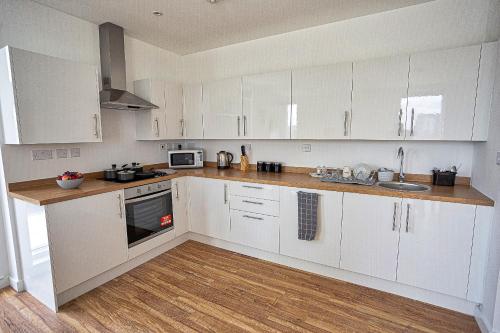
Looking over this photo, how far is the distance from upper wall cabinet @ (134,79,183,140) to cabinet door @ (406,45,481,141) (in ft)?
8.77

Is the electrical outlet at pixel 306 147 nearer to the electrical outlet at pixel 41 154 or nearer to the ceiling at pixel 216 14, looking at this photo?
the ceiling at pixel 216 14

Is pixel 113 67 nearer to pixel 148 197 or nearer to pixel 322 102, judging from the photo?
pixel 148 197

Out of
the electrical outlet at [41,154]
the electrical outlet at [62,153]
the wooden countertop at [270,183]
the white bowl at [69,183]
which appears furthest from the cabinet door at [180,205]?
the electrical outlet at [41,154]

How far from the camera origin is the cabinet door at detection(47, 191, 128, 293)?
189cm

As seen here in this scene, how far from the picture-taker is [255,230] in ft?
8.84

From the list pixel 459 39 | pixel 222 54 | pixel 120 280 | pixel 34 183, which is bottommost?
pixel 120 280

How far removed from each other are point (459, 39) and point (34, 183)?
4.02 metres

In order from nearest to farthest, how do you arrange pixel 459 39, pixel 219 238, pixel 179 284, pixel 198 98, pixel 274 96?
pixel 459 39 < pixel 179 284 < pixel 274 96 < pixel 219 238 < pixel 198 98

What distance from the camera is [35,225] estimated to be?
1899 mm

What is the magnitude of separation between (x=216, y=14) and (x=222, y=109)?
1.04m

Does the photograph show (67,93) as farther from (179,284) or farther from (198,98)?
(179,284)

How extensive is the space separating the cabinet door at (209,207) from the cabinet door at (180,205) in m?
0.06

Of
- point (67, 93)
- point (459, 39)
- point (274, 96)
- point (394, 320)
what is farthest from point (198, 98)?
point (394, 320)

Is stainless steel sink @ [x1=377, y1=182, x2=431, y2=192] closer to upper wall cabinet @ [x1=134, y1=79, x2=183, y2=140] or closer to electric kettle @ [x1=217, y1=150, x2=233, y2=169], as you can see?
electric kettle @ [x1=217, y1=150, x2=233, y2=169]
